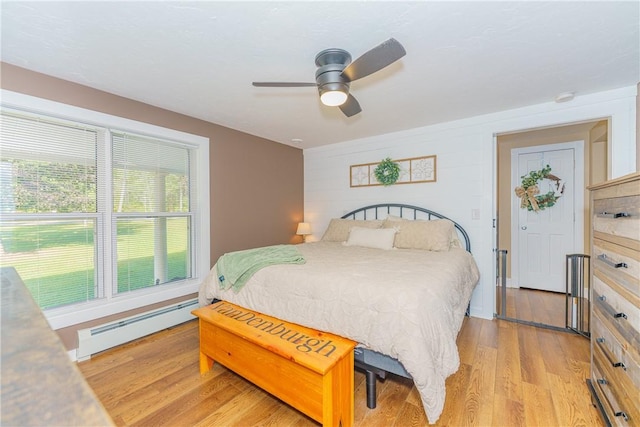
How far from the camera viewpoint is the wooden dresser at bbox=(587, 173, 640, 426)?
1254 mm

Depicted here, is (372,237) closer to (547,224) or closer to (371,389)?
(371,389)

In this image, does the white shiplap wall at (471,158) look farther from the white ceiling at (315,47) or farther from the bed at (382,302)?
the bed at (382,302)

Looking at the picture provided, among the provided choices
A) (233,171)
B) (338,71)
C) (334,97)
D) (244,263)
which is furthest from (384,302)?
(233,171)

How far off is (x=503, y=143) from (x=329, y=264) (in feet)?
12.5

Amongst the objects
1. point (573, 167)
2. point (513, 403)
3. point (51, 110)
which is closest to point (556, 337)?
point (513, 403)

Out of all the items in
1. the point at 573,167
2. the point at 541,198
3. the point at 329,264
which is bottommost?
the point at 329,264

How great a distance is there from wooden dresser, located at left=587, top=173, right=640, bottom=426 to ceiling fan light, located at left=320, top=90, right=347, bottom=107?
1565 millimetres

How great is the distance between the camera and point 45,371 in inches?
20.4

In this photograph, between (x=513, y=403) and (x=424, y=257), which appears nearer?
(x=513, y=403)

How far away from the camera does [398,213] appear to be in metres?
3.95

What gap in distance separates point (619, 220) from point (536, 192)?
3.27 m

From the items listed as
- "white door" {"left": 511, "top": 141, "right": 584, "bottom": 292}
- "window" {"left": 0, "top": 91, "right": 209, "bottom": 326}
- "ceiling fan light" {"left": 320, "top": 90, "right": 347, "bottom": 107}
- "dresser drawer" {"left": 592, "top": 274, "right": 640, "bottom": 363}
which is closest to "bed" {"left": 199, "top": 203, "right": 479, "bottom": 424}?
"dresser drawer" {"left": 592, "top": 274, "right": 640, "bottom": 363}

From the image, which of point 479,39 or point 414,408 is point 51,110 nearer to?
point 479,39

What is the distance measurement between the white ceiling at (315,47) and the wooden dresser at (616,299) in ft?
3.41
